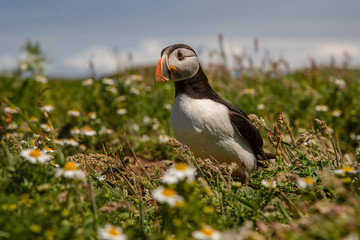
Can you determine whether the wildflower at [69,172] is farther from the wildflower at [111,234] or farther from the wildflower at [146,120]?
the wildflower at [146,120]

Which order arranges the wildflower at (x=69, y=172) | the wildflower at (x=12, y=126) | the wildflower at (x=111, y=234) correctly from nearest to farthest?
the wildflower at (x=111, y=234) < the wildflower at (x=69, y=172) < the wildflower at (x=12, y=126)

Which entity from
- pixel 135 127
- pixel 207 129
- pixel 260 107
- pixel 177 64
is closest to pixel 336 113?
pixel 260 107

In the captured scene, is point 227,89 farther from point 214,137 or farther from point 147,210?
point 147,210

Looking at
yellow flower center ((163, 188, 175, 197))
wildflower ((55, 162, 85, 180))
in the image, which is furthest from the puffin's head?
yellow flower center ((163, 188, 175, 197))

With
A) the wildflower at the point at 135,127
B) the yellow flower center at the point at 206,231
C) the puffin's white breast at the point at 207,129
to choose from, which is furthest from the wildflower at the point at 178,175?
the wildflower at the point at 135,127

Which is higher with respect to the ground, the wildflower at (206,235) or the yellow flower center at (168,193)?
the yellow flower center at (168,193)

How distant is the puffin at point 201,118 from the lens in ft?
11.2

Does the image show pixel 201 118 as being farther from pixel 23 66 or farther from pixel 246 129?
pixel 23 66

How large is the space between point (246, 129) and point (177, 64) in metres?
0.99

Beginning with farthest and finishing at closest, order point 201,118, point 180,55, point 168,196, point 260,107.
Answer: point 260,107 → point 180,55 → point 201,118 → point 168,196

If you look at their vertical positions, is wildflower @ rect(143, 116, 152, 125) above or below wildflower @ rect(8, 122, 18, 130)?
below

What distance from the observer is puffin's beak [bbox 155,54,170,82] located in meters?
3.48

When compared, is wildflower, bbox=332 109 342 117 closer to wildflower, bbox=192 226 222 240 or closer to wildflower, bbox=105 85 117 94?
A: wildflower, bbox=105 85 117 94

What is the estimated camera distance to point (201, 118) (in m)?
3.37
